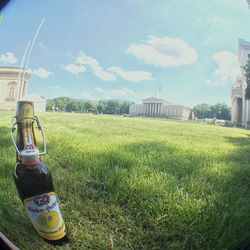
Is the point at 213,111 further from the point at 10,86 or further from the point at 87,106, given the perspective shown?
the point at 10,86

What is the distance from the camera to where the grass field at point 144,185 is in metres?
0.84

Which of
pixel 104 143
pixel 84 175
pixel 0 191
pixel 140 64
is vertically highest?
pixel 140 64

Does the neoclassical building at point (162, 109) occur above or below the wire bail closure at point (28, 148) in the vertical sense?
above

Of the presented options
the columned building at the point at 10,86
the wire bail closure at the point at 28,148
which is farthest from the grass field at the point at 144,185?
the columned building at the point at 10,86

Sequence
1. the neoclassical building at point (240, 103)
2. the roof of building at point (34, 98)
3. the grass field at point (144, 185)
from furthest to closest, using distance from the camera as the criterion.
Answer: the roof of building at point (34, 98), the neoclassical building at point (240, 103), the grass field at point (144, 185)

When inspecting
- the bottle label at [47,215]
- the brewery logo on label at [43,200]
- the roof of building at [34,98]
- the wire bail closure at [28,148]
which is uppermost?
the roof of building at [34,98]

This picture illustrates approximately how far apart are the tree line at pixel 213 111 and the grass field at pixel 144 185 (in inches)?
2.2

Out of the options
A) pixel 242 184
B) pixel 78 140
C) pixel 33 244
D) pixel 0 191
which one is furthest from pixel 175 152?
pixel 0 191

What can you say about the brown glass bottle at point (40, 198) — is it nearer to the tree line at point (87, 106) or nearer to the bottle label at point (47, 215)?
the bottle label at point (47, 215)

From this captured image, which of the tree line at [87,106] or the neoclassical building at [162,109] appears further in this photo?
the tree line at [87,106]

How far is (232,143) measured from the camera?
3.19ft

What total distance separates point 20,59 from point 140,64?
0.57m

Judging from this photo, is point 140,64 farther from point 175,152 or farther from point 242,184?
point 242,184

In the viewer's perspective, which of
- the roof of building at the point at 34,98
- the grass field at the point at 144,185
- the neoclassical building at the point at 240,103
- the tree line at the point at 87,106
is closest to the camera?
the grass field at the point at 144,185
